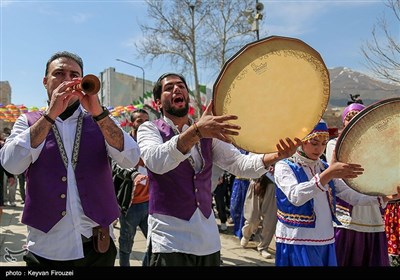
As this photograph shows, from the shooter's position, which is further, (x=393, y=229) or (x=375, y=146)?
(x=393, y=229)

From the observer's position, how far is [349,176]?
96.1 inches

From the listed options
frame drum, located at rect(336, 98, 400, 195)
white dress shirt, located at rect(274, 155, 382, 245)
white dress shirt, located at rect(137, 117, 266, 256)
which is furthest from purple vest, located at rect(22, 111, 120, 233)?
frame drum, located at rect(336, 98, 400, 195)

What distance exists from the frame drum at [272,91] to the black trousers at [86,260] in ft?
2.90

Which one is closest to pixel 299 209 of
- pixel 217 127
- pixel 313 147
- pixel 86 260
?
pixel 313 147

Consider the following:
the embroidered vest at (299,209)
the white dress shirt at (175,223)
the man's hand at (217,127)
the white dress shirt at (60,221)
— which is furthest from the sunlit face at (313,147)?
the white dress shirt at (60,221)

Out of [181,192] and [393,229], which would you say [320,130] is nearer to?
[181,192]

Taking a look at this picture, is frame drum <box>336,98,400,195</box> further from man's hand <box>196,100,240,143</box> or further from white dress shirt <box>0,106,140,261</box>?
white dress shirt <box>0,106,140,261</box>

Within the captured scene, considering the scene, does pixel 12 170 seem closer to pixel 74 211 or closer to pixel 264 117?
pixel 74 211

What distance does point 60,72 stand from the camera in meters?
2.11

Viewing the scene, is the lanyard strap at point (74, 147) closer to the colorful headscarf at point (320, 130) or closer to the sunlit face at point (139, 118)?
the colorful headscarf at point (320, 130)

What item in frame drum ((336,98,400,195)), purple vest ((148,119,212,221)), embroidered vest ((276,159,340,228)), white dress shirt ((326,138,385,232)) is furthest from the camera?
white dress shirt ((326,138,385,232))

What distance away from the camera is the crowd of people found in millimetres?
1959

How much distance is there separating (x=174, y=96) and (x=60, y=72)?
678mm

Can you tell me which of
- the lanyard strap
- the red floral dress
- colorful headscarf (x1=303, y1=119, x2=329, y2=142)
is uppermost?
colorful headscarf (x1=303, y1=119, x2=329, y2=142)
